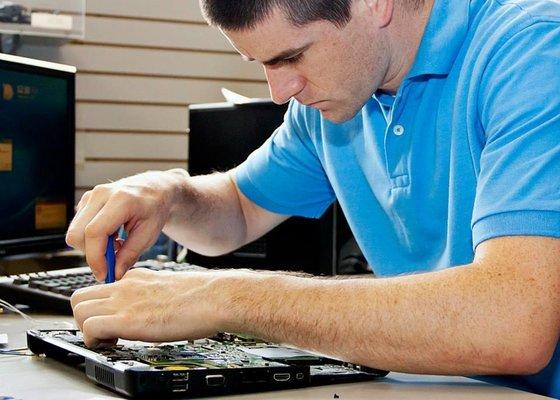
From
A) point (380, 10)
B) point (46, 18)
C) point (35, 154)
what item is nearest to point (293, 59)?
point (380, 10)

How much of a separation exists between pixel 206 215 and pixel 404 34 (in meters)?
0.59

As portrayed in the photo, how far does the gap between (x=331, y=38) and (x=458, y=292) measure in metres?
0.45

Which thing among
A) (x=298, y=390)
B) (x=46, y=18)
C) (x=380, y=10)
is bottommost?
(x=298, y=390)

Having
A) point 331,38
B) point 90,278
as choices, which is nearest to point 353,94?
point 331,38

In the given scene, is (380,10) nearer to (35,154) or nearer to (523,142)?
(523,142)

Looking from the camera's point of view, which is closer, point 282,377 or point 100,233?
point 282,377

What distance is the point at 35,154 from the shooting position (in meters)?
2.12

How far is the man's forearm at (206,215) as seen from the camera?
1.80 meters

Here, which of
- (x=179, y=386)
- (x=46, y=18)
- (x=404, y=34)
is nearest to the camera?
(x=179, y=386)

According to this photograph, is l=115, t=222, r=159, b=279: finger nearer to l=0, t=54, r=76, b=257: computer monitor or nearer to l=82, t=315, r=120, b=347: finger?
l=82, t=315, r=120, b=347: finger

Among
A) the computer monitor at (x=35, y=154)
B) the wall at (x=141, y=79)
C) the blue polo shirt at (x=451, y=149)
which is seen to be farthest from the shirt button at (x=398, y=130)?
the wall at (x=141, y=79)

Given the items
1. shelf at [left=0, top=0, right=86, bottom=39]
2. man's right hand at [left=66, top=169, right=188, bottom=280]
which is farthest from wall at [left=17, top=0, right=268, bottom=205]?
man's right hand at [left=66, top=169, right=188, bottom=280]

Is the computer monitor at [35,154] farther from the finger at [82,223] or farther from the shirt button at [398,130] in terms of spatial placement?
the shirt button at [398,130]

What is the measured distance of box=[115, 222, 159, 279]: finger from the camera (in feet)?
4.80
